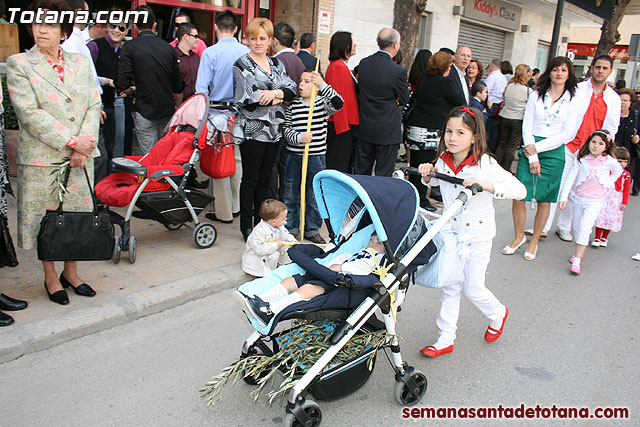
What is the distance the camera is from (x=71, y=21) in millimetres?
3834

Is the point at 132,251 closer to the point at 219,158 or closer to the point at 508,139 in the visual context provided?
the point at 219,158

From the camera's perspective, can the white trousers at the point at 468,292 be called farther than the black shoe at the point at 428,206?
No

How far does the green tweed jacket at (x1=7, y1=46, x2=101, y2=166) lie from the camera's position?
11.8 ft

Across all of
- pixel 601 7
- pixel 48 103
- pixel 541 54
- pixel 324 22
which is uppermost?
pixel 601 7

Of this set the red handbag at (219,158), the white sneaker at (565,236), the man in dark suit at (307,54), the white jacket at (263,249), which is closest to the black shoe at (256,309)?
the white jacket at (263,249)

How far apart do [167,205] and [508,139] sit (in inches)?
253

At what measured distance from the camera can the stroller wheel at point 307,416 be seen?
2689mm

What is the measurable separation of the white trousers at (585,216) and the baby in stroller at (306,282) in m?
3.42

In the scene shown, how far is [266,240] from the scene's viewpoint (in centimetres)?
460

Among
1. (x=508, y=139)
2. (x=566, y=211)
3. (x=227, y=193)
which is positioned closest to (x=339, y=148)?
(x=227, y=193)

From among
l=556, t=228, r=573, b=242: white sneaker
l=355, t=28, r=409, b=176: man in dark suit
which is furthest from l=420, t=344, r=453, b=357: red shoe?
l=556, t=228, r=573, b=242: white sneaker

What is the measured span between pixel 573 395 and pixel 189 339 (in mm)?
2514

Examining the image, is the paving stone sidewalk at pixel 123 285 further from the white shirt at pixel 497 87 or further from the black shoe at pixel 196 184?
the white shirt at pixel 497 87

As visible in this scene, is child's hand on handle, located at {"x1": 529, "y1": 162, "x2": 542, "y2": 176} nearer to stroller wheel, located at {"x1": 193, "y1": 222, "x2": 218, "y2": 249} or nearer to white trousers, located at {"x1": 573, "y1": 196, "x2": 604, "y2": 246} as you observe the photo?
white trousers, located at {"x1": 573, "y1": 196, "x2": 604, "y2": 246}
